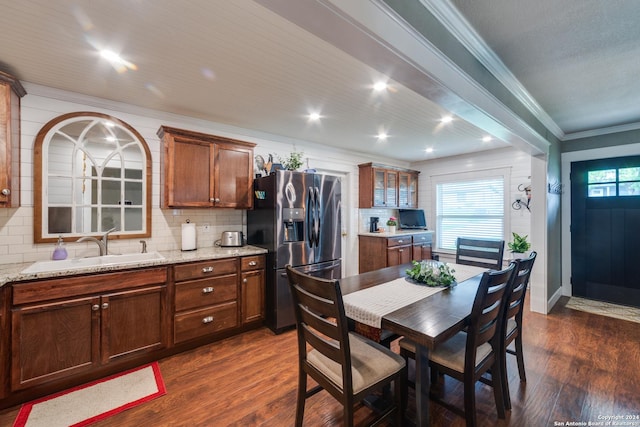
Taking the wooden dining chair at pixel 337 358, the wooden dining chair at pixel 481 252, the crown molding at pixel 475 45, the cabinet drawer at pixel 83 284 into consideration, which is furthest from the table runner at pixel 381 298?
the cabinet drawer at pixel 83 284

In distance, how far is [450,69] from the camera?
160 cm

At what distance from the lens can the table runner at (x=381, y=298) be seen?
1.52 metres

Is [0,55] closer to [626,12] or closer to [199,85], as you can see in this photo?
[199,85]

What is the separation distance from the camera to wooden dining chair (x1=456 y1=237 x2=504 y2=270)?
2695 millimetres

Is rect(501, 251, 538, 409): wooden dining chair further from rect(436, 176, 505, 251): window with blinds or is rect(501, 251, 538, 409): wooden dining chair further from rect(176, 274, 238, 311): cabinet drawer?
rect(436, 176, 505, 251): window with blinds

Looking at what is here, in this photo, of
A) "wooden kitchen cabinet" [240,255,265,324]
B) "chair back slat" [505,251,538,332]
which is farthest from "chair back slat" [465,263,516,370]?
"wooden kitchen cabinet" [240,255,265,324]

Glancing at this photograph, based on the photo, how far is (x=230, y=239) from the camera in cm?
325

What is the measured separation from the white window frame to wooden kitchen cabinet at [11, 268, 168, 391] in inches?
198

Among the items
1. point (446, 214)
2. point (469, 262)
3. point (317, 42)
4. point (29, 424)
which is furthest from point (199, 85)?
point (446, 214)

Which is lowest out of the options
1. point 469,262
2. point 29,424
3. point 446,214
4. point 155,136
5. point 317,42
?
Answer: point 29,424

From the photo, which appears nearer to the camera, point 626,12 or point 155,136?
point 626,12

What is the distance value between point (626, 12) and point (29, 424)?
4.39 metres

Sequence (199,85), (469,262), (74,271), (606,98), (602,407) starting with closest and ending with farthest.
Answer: (602,407) → (74,271) → (199,85) → (606,98) → (469,262)

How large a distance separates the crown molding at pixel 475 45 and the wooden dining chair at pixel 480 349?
1.43 m
